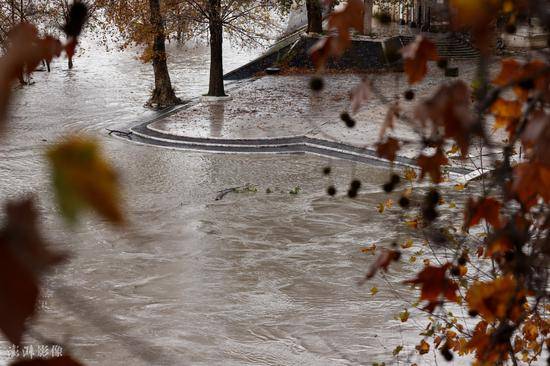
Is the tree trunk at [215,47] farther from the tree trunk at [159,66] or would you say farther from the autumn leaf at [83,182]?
the autumn leaf at [83,182]

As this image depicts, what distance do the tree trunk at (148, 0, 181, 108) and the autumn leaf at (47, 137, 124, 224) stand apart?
26.2 m

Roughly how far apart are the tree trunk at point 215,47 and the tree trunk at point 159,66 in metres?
1.30

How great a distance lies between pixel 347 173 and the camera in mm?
18891

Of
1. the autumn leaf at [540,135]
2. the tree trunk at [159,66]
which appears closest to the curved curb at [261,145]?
the tree trunk at [159,66]

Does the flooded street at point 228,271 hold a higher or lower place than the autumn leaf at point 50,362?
lower

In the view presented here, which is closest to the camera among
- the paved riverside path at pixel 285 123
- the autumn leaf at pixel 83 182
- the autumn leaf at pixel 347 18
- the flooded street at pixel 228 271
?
the autumn leaf at pixel 83 182

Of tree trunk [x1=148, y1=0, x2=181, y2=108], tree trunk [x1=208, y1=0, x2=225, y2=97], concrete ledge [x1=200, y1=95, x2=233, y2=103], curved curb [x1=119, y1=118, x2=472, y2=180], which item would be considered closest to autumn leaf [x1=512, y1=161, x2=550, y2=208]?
curved curb [x1=119, y1=118, x2=472, y2=180]

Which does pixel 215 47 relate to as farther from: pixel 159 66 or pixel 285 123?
pixel 285 123

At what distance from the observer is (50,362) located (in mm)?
958

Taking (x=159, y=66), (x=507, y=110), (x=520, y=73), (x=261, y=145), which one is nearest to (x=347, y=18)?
(x=520, y=73)

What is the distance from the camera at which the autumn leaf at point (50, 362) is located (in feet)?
3.08

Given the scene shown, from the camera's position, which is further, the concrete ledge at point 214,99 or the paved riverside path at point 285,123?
the concrete ledge at point 214,99

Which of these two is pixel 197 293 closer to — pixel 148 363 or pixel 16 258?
pixel 148 363

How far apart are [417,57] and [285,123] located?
21.9 meters
